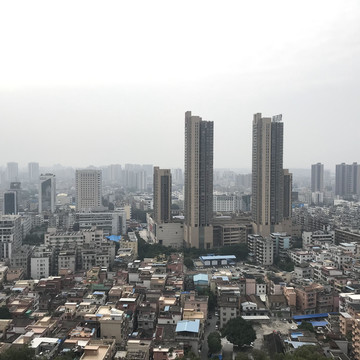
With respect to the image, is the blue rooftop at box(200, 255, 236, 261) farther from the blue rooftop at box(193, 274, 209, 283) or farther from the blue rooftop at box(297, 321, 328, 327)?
the blue rooftop at box(297, 321, 328, 327)

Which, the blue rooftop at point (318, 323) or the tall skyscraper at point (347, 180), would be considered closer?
the blue rooftop at point (318, 323)

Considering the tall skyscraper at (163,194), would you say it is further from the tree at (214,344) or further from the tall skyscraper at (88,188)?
the tall skyscraper at (88,188)

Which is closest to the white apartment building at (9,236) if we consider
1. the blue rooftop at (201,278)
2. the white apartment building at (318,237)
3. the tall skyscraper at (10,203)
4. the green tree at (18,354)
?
the blue rooftop at (201,278)

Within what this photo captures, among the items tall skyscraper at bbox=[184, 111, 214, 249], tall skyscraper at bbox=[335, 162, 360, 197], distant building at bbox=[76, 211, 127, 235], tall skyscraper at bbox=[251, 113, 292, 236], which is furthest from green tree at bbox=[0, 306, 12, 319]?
tall skyscraper at bbox=[335, 162, 360, 197]

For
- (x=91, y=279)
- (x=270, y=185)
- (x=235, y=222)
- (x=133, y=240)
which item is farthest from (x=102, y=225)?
(x=91, y=279)

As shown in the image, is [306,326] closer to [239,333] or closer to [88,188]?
[239,333]

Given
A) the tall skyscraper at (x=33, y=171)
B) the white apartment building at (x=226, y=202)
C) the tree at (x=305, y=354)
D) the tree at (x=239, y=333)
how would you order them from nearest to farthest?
the tree at (x=305, y=354) < the tree at (x=239, y=333) < the white apartment building at (x=226, y=202) < the tall skyscraper at (x=33, y=171)

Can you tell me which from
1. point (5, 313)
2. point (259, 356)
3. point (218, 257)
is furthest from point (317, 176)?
point (5, 313)
